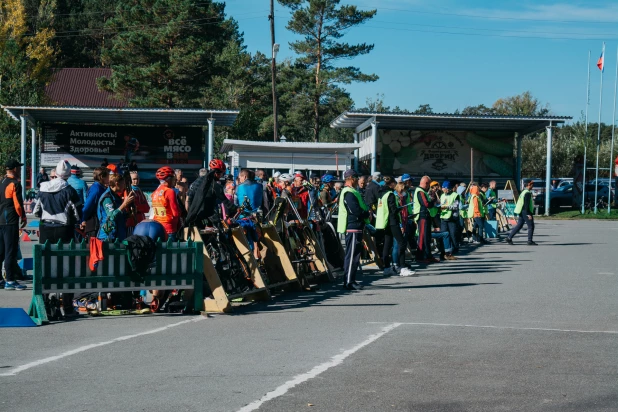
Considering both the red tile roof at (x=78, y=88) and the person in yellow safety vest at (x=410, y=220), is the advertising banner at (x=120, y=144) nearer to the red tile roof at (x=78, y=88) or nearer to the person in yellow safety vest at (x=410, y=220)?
the person in yellow safety vest at (x=410, y=220)

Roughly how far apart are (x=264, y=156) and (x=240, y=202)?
2136cm

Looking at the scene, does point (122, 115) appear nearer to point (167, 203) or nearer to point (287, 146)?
point (287, 146)

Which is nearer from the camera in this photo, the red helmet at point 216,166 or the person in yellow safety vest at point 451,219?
the red helmet at point 216,166

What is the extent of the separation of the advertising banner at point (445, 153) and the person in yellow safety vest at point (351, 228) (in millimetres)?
32277

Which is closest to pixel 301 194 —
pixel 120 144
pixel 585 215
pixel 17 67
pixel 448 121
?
pixel 120 144

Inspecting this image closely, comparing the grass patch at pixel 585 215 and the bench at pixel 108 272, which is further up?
the grass patch at pixel 585 215

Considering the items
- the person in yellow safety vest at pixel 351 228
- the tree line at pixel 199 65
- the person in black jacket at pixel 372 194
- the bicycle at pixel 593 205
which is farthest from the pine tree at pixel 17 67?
the person in yellow safety vest at pixel 351 228

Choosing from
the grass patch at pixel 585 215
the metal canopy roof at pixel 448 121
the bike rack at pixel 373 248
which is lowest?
the bike rack at pixel 373 248

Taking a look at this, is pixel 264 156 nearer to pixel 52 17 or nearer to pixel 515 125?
pixel 515 125

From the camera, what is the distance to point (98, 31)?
248 feet

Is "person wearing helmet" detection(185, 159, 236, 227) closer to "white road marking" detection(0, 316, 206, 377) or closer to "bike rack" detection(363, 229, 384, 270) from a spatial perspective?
"white road marking" detection(0, 316, 206, 377)

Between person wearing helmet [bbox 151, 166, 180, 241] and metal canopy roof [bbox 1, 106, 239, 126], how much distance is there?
77.1 feet

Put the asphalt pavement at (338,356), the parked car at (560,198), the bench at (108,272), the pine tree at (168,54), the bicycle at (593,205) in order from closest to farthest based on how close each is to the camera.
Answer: the asphalt pavement at (338,356) < the bench at (108,272) < the bicycle at (593,205) < the parked car at (560,198) < the pine tree at (168,54)

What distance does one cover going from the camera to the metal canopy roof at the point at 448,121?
40000 millimetres
